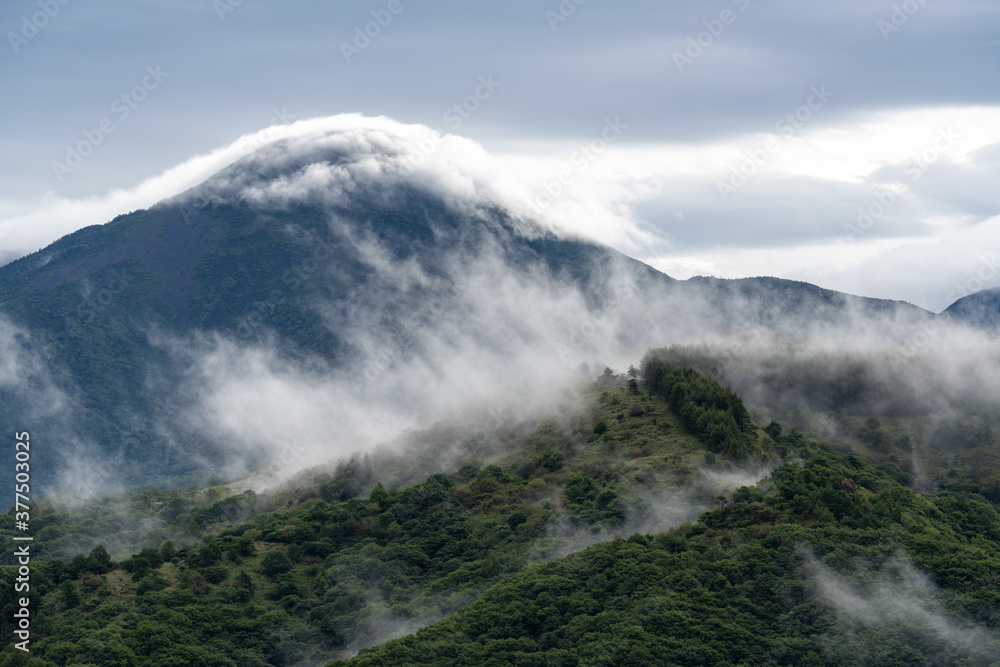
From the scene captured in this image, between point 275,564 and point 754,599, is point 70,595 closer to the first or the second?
point 275,564

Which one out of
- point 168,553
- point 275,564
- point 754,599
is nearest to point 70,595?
point 168,553

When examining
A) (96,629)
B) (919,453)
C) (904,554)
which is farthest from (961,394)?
(96,629)

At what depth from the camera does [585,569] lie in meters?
86.3

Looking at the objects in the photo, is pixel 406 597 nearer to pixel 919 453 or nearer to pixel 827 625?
pixel 827 625

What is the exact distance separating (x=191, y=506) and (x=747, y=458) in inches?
3970

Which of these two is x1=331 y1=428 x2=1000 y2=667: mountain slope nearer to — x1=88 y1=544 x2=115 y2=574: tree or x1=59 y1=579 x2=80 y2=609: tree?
x1=59 y1=579 x2=80 y2=609: tree

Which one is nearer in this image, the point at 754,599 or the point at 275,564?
the point at 754,599

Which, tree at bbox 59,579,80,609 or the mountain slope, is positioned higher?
the mountain slope

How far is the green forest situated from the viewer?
2876 inches

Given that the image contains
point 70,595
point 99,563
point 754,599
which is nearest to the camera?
point 754,599

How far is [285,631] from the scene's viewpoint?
91250 mm

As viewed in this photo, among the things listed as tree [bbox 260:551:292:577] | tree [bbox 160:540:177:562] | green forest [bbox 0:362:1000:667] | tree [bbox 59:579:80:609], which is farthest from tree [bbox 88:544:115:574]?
tree [bbox 260:551:292:577]

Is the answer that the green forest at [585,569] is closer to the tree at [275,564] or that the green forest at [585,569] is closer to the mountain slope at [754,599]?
the mountain slope at [754,599]

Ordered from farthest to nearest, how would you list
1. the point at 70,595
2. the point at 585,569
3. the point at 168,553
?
1. the point at 168,553
2. the point at 70,595
3. the point at 585,569
